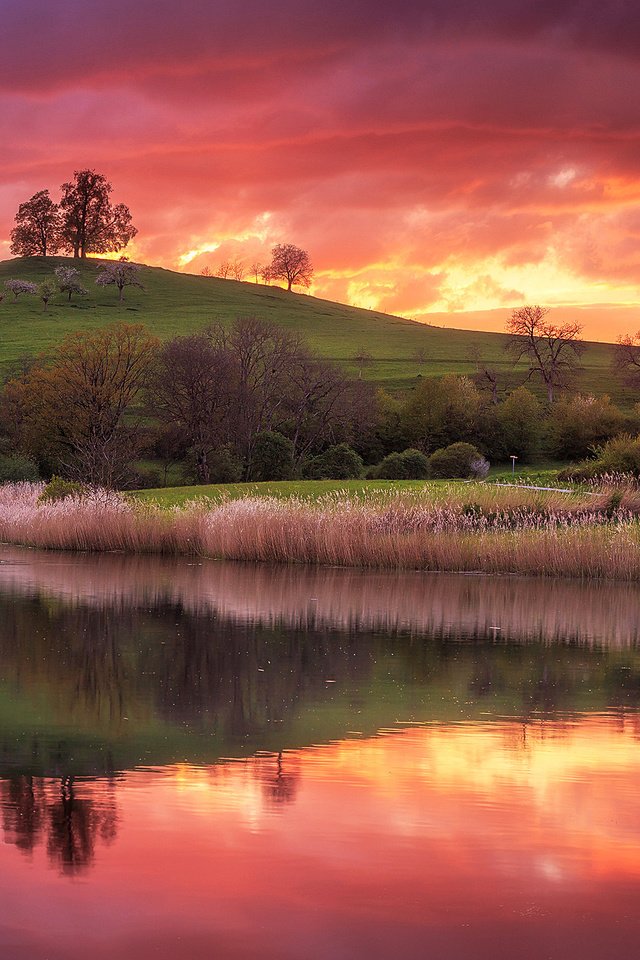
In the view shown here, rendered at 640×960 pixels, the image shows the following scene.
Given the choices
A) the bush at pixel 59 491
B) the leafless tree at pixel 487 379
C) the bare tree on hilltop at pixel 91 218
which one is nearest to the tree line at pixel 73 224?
the bare tree on hilltop at pixel 91 218

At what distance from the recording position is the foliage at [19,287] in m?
136

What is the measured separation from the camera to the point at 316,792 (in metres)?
9.22

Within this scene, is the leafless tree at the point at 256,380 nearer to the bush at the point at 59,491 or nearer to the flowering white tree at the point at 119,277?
the bush at the point at 59,491

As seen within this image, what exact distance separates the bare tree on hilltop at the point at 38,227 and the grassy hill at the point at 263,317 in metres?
2.15

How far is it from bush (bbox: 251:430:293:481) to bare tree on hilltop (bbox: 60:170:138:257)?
94254 mm

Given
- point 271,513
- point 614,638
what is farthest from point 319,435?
point 614,638

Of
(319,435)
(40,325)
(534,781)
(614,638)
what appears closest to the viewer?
(534,781)

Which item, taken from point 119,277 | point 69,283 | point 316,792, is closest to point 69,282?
point 69,283

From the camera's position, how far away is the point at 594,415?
8375 centimetres

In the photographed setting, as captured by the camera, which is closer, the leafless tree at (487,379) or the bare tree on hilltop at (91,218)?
the leafless tree at (487,379)

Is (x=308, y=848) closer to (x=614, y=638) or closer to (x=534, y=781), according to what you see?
(x=534, y=781)

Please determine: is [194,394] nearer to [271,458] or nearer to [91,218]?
[271,458]

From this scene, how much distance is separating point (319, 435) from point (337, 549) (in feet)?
142

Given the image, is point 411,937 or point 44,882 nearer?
point 411,937
